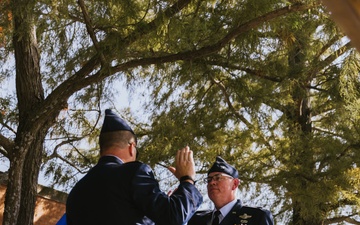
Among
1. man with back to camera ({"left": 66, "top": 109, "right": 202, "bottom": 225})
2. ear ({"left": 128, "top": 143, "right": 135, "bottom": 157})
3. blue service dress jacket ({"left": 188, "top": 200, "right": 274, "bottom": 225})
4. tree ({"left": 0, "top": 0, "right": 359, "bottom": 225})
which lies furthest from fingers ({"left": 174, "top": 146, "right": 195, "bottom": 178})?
tree ({"left": 0, "top": 0, "right": 359, "bottom": 225})

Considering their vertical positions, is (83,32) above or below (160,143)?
above

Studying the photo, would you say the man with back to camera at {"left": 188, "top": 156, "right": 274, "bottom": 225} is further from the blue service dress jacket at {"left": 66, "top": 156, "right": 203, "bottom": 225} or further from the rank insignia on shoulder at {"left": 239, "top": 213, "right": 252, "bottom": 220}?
the blue service dress jacket at {"left": 66, "top": 156, "right": 203, "bottom": 225}

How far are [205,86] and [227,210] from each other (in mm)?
3806

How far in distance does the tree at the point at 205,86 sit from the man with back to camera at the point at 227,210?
164cm

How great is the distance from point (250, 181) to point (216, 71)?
4.85ft

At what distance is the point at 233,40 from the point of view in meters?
5.96

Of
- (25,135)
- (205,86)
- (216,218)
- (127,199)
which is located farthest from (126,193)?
(205,86)

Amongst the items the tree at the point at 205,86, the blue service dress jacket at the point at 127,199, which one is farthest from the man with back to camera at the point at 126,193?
the tree at the point at 205,86

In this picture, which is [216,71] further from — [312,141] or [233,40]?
[312,141]

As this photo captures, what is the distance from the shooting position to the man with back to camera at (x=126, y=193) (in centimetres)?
232

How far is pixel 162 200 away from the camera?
91.4 inches

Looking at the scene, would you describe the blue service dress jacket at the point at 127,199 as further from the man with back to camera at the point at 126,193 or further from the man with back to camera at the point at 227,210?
the man with back to camera at the point at 227,210

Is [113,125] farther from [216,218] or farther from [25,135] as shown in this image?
[25,135]

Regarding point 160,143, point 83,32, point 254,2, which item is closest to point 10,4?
point 83,32
